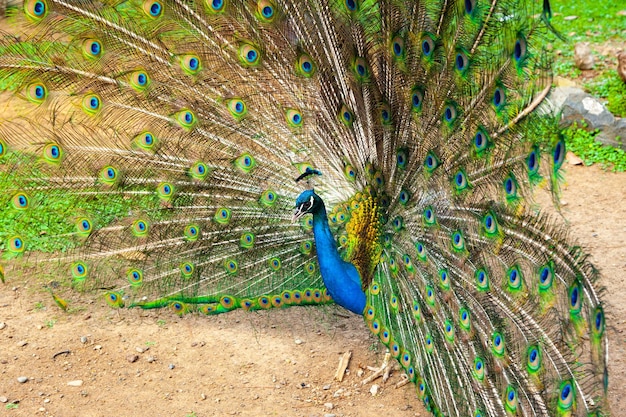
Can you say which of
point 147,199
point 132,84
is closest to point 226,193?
point 147,199

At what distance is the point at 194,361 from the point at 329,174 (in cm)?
137

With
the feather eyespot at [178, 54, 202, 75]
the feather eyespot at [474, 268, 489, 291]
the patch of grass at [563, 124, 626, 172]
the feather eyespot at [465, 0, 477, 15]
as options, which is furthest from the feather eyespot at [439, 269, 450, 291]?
the patch of grass at [563, 124, 626, 172]

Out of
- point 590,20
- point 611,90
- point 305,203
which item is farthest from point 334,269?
point 590,20

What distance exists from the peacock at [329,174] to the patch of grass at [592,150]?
280 centimetres

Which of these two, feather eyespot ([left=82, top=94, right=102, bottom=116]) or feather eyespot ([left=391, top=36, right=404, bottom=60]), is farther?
feather eyespot ([left=82, top=94, right=102, bottom=116])

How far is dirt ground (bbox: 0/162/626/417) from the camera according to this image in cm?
372

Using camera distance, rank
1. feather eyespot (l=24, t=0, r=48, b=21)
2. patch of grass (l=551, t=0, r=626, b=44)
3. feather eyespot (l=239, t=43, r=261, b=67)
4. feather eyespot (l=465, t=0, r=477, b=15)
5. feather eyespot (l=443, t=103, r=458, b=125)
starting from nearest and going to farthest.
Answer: feather eyespot (l=465, t=0, r=477, b=15) < feather eyespot (l=443, t=103, r=458, b=125) < feather eyespot (l=24, t=0, r=48, b=21) < feather eyespot (l=239, t=43, r=261, b=67) < patch of grass (l=551, t=0, r=626, b=44)

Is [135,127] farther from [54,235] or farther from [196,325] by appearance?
[196,325]

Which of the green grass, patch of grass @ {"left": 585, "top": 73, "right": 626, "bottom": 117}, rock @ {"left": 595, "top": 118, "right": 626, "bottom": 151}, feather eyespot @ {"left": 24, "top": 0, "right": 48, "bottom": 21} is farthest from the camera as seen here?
the green grass

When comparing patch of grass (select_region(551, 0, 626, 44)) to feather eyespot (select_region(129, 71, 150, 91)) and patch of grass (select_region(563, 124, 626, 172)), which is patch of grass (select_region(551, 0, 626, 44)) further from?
feather eyespot (select_region(129, 71, 150, 91))

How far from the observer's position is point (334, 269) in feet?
11.9

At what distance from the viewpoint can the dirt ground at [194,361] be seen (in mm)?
3719

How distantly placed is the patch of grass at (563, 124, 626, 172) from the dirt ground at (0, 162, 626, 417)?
1.43m

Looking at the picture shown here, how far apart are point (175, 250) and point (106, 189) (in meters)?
0.52
